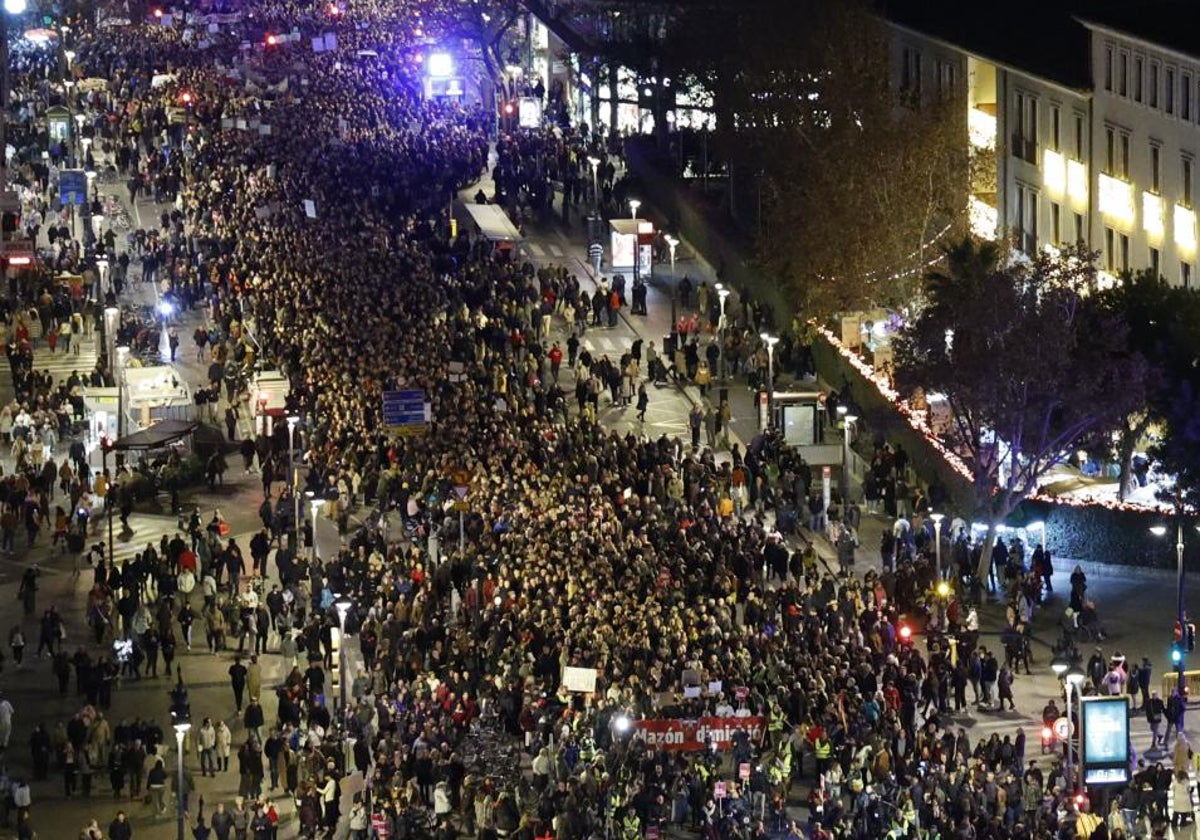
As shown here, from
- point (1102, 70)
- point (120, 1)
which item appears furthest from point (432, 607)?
point (120, 1)

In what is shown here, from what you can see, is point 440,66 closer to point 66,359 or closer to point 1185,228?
point 66,359

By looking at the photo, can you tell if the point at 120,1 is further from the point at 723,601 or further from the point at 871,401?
the point at 723,601

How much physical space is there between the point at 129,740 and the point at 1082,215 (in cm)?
3619

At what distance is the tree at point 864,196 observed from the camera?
88.6 m

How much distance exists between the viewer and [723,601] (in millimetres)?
64062

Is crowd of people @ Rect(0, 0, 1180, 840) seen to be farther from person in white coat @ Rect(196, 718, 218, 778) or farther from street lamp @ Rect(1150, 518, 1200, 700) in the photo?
street lamp @ Rect(1150, 518, 1200, 700)

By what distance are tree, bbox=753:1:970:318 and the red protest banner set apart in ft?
99.5

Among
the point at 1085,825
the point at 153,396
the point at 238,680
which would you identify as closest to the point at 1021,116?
the point at 153,396

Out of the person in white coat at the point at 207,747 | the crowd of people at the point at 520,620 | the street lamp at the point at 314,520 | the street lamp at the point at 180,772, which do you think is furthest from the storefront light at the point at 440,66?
the street lamp at the point at 180,772

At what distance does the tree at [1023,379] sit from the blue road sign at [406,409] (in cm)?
1036

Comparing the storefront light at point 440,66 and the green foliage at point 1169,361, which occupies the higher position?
the storefront light at point 440,66

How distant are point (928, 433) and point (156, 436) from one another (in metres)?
16.7

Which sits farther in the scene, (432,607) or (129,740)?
(432,607)

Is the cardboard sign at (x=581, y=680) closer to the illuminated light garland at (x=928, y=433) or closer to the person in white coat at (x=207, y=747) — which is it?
the person in white coat at (x=207, y=747)
